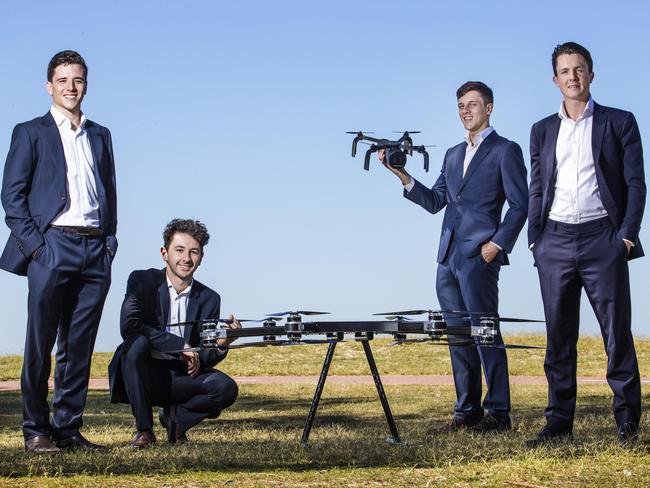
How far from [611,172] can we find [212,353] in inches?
123

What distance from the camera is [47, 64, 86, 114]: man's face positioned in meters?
7.19

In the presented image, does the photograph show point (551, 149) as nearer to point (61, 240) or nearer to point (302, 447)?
point (302, 447)

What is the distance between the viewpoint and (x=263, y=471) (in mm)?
6223

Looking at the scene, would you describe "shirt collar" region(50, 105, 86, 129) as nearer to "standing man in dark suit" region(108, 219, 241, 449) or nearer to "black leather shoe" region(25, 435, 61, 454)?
"standing man in dark suit" region(108, 219, 241, 449)

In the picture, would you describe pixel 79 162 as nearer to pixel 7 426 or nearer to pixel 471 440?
pixel 471 440

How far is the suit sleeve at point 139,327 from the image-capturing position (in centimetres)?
767

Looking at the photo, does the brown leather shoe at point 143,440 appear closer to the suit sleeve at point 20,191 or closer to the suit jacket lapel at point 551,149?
the suit sleeve at point 20,191

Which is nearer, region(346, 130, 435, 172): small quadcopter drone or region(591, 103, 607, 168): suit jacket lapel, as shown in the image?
region(591, 103, 607, 168): suit jacket lapel

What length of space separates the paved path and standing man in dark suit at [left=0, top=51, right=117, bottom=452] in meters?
9.41

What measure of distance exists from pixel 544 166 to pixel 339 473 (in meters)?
2.56

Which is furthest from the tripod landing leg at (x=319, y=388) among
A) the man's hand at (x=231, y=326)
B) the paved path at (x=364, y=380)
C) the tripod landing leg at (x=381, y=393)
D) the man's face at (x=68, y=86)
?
the paved path at (x=364, y=380)

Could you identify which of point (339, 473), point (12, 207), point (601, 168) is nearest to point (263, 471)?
point (339, 473)

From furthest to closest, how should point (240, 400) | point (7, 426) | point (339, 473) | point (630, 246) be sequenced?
point (240, 400) < point (7, 426) < point (630, 246) < point (339, 473)

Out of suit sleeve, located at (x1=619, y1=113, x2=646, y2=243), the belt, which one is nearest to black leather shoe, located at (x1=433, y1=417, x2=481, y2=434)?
suit sleeve, located at (x1=619, y1=113, x2=646, y2=243)
